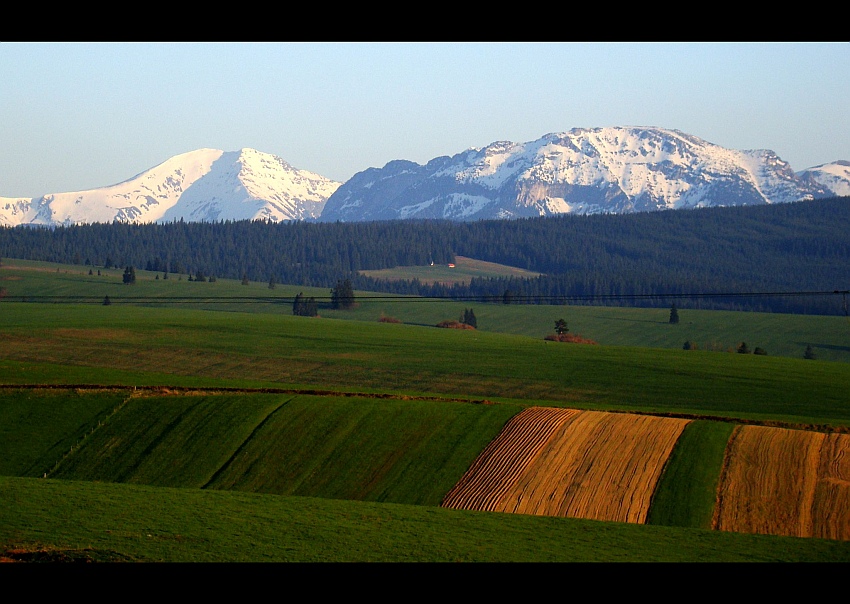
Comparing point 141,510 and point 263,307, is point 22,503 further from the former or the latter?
point 263,307

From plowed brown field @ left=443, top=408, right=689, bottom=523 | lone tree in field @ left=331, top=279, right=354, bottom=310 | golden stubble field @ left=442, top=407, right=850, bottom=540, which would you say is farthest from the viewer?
lone tree in field @ left=331, top=279, right=354, bottom=310

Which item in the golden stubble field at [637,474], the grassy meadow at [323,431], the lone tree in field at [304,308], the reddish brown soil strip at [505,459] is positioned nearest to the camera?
the grassy meadow at [323,431]

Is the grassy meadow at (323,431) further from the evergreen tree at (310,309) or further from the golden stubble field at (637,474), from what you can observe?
the evergreen tree at (310,309)

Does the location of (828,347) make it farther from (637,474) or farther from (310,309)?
(637,474)

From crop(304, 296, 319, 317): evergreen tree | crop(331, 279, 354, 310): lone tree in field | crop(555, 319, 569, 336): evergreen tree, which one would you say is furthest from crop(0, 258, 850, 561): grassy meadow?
crop(331, 279, 354, 310): lone tree in field

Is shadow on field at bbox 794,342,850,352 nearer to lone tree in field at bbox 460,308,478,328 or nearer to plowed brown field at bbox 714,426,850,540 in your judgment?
lone tree in field at bbox 460,308,478,328

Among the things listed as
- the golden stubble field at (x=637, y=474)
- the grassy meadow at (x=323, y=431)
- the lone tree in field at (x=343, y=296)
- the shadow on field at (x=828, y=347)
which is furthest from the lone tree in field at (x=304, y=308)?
the golden stubble field at (x=637, y=474)

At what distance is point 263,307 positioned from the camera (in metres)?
142

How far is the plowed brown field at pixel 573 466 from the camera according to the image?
3400 cm

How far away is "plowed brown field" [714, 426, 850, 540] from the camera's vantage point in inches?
1252

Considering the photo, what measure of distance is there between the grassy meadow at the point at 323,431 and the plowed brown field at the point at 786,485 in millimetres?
848

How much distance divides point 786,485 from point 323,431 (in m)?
17.6

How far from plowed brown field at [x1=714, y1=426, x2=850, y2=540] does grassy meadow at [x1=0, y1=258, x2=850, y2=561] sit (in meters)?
0.85
